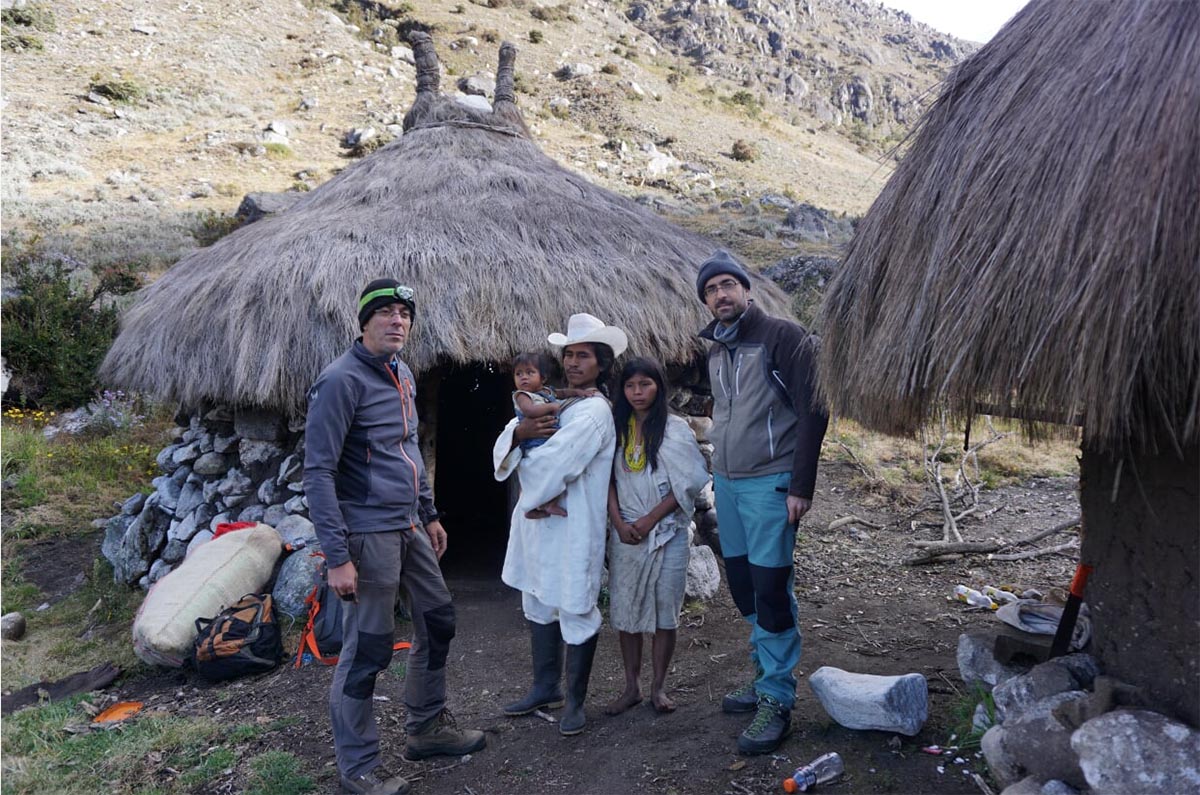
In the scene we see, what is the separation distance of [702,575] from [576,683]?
1783 mm

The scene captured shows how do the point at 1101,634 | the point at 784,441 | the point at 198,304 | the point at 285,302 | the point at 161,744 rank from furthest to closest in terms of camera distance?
the point at 198,304, the point at 285,302, the point at 161,744, the point at 784,441, the point at 1101,634

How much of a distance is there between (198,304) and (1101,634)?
16.9 ft

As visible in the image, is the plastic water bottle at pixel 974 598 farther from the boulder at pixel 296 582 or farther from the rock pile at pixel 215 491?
the rock pile at pixel 215 491

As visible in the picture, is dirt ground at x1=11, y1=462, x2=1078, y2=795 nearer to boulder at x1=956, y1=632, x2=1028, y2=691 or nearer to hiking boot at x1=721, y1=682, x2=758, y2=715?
hiking boot at x1=721, y1=682, x2=758, y2=715

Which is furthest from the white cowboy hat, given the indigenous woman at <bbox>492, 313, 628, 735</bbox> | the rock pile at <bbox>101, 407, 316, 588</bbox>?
the rock pile at <bbox>101, 407, 316, 588</bbox>

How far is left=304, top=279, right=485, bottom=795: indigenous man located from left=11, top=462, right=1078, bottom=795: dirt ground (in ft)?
1.37

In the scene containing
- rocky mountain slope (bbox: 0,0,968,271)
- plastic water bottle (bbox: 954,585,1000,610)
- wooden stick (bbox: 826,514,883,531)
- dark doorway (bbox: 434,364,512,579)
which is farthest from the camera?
rocky mountain slope (bbox: 0,0,968,271)

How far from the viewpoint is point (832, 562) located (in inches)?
216

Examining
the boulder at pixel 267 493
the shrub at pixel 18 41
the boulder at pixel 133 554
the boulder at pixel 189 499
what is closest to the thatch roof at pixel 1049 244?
the boulder at pixel 267 493

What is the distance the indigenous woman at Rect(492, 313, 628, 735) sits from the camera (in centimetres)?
313

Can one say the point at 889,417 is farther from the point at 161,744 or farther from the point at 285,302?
the point at 285,302

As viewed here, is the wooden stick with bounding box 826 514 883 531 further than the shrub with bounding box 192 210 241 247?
No

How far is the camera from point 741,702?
10.5ft

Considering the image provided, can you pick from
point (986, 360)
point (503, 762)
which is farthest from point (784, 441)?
point (503, 762)
